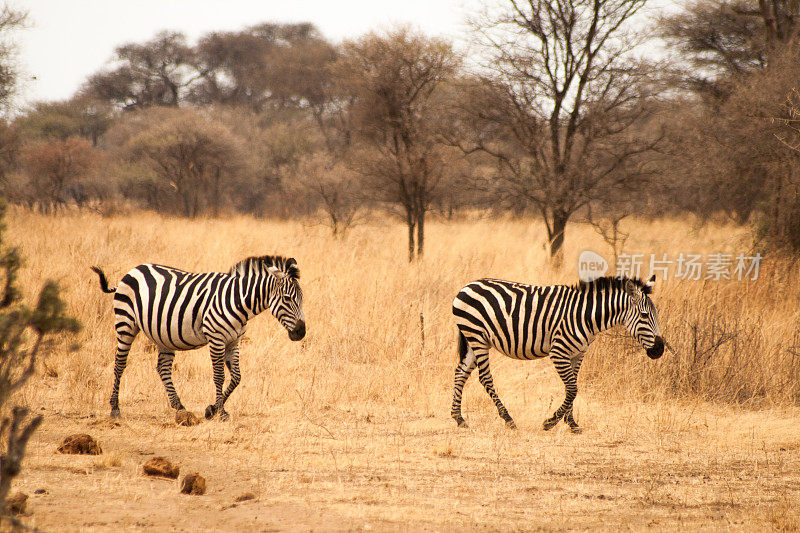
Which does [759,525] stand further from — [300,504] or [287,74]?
[287,74]

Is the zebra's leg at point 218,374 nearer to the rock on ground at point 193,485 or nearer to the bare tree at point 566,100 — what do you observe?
the rock on ground at point 193,485

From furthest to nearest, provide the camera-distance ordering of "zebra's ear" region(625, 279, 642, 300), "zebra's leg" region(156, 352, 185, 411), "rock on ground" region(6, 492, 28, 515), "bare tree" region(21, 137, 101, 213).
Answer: "bare tree" region(21, 137, 101, 213)
"zebra's leg" region(156, 352, 185, 411)
"zebra's ear" region(625, 279, 642, 300)
"rock on ground" region(6, 492, 28, 515)

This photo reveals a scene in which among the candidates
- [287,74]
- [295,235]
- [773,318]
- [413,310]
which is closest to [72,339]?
[413,310]

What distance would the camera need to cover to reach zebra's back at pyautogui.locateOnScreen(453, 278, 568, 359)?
17.7ft

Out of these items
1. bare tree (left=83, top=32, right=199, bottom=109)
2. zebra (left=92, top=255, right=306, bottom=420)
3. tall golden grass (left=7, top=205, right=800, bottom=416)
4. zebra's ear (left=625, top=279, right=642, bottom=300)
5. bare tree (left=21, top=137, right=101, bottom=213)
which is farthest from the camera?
bare tree (left=83, top=32, right=199, bottom=109)

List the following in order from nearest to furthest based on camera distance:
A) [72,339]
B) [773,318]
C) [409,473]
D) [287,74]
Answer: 1. [409,473]
2. [72,339]
3. [773,318]
4. [287,74]

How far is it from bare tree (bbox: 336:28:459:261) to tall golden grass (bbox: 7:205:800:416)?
256 cm

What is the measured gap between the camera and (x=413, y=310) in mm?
8367

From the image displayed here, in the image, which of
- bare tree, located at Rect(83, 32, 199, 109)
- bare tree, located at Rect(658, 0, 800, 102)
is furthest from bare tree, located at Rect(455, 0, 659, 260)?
bare tree, located at Rect(83, 32, 199, 109)

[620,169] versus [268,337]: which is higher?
[620,169]

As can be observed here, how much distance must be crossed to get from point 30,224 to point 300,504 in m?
11.6

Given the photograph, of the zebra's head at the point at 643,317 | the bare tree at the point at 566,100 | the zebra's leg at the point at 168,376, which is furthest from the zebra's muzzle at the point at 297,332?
the bare tree at the point at 566,100

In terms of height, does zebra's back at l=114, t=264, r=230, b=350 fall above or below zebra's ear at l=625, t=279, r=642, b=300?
below

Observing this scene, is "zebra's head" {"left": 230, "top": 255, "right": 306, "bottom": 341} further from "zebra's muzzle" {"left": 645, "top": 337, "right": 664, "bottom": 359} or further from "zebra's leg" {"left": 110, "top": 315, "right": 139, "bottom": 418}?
"zebra's muzzle" {"left": 645, "top": 337, "right": 664, "bottom": 359}
